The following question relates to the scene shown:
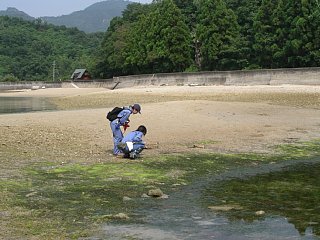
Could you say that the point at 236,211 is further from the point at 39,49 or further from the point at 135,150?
the point at 39,49

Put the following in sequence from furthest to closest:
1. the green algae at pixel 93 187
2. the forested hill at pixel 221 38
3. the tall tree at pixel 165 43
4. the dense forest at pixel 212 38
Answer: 1. the tall tree at pixel 165 43
2. the dense forest at pixel 212 38
3. the forested hill at pixel 221 38
4. the green algae at pixel 93 187

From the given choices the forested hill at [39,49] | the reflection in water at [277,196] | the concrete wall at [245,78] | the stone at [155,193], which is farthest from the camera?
the forested hill at [39,49]

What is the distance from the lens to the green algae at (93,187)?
657 centimetres

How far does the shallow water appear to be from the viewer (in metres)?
6.19

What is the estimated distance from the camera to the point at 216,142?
48.0 ft

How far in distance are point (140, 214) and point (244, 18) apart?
60.0 meters

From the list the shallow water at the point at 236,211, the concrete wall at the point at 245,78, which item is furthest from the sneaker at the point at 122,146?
the concrete wall at the point at 245,78

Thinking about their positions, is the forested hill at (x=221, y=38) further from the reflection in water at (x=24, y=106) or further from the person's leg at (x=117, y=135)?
the person's leg at (x=117, y=135)

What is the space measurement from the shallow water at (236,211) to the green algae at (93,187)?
9 cm

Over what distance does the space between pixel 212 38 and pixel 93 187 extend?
5286 centimetres

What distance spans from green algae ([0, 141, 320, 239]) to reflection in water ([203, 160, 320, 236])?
0.05 meters

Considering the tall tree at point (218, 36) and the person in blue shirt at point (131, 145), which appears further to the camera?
the tall tree at point (218, 36)

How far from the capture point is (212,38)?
5997cm

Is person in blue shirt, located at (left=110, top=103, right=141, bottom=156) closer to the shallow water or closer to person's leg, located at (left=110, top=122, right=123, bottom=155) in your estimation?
person's leg, located at (left=110, top=122, right=123, bottom=155)
